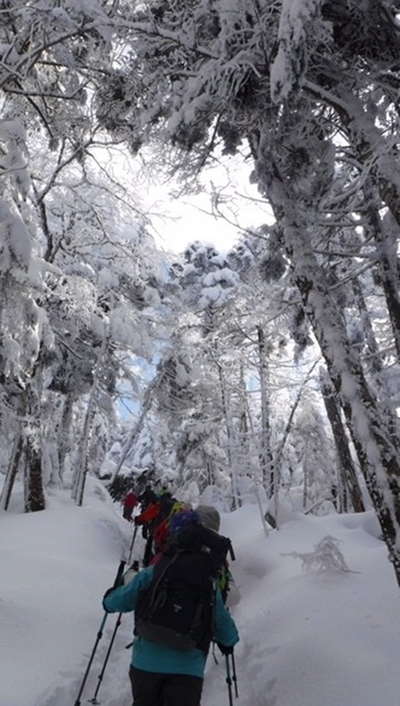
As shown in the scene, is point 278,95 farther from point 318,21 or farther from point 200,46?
point 200,46

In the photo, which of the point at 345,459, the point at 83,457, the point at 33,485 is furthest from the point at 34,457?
the point at 345,459

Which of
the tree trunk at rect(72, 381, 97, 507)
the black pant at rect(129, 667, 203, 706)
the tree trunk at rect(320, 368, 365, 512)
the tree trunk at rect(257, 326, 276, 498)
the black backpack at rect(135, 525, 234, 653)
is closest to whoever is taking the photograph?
the black pant at rect(129, 667, 203, 706)

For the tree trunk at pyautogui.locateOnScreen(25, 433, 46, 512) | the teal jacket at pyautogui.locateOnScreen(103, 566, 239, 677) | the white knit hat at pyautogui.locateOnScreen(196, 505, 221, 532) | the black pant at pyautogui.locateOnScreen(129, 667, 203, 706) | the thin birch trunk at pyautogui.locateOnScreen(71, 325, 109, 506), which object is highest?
the thin birch trunk at pyautogui.locateOnScreen(71, 325, 109, 506)

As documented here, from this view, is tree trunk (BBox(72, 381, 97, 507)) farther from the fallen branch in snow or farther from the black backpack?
the black backpack

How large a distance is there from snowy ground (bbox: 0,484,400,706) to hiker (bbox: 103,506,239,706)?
196cm

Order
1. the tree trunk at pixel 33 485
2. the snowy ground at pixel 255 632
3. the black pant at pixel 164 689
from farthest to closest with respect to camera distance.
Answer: the tree trunk at pixel 33 485
the snowy ground at pixel 255 632
the black pant at pixel 164 689

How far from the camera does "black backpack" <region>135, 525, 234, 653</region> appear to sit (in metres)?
3.11

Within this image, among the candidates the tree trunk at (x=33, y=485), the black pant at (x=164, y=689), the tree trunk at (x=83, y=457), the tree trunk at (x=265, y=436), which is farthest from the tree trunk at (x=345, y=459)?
the black pant at (x=164, y=689)

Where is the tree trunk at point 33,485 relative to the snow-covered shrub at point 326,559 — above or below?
above

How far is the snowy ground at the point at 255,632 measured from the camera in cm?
465

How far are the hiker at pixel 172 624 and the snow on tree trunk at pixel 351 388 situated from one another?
2.19 m

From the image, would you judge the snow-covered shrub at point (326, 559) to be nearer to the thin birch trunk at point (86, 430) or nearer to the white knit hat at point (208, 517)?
the white knit hat at point (208, 517)

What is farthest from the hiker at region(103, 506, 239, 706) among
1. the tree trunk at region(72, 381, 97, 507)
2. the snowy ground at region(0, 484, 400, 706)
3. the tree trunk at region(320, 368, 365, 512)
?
the tree trunk at region(72, 381, 97, 507)

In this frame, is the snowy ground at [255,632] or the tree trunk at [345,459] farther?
the tree trunk at [345,459]
